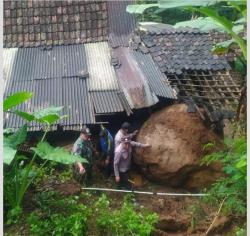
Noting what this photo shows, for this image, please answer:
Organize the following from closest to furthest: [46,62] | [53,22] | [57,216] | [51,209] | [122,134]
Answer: [57,216], [51,209], [122,134], [46,62], [53,22]

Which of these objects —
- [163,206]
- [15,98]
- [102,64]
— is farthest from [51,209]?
[102,64]

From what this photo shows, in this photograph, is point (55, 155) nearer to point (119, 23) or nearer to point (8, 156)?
point (8, 156)

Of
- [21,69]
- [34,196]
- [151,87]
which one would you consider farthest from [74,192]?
[21,69]

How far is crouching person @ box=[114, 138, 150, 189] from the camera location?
6434 millimetres

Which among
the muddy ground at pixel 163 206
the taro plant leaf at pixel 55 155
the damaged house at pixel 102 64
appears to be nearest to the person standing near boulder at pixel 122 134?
the damaged house at pixel 102 64

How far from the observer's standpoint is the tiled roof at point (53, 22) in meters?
8.08

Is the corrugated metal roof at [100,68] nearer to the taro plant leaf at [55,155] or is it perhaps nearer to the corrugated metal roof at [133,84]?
the corrugated metal roof at [133,84]

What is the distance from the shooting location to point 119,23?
8203 millimetres

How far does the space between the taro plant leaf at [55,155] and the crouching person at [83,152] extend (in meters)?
1.56

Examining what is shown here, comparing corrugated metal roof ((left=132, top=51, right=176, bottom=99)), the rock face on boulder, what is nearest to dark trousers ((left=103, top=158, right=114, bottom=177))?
the rock face on boulder

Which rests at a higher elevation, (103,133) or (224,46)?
(224,46)

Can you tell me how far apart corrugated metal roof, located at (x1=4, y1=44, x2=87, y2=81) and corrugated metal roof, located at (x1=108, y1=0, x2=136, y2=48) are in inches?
24.7

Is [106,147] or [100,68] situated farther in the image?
[100,68]

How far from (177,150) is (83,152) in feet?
4.66
